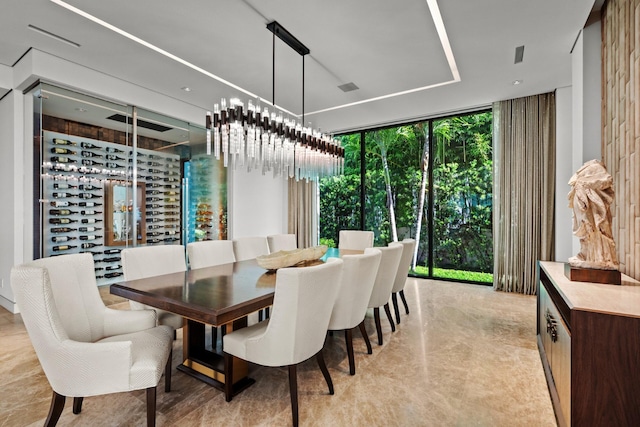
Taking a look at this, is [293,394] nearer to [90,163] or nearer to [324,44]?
[324,44]

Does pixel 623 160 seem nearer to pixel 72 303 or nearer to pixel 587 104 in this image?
pixel 587 104

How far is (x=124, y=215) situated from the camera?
4.37 m

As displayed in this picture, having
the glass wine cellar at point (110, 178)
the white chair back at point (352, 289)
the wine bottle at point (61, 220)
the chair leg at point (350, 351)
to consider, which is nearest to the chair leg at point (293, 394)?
the white chair back at point (352, 289)

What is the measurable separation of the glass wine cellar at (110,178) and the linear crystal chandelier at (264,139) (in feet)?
6.89

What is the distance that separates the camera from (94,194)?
13.7 feet

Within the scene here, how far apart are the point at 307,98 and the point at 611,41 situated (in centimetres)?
329

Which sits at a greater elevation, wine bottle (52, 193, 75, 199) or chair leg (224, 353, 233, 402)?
wine bottle (52, 193, 75, 199)

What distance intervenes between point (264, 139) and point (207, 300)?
64.0 inches

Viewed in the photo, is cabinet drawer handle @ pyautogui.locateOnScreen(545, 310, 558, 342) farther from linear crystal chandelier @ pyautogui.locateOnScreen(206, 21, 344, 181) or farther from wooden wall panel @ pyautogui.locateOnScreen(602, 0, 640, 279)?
linear crystal chandelier @ pyautogui.locateOnScreen(206, 21, 344, 181)

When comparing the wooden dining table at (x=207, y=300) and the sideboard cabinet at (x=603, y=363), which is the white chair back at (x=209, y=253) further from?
the sideboard cabinet at (x=603, y=363)

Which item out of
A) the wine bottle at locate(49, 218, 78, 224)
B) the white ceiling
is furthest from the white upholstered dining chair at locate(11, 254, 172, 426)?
the wine bottle at locate(49, 218, 78, 224)

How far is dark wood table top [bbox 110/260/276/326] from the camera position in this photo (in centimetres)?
167

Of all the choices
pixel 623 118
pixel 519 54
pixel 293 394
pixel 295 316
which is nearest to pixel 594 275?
pixel 623 118

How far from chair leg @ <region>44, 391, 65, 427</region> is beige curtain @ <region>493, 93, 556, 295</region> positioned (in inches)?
201
